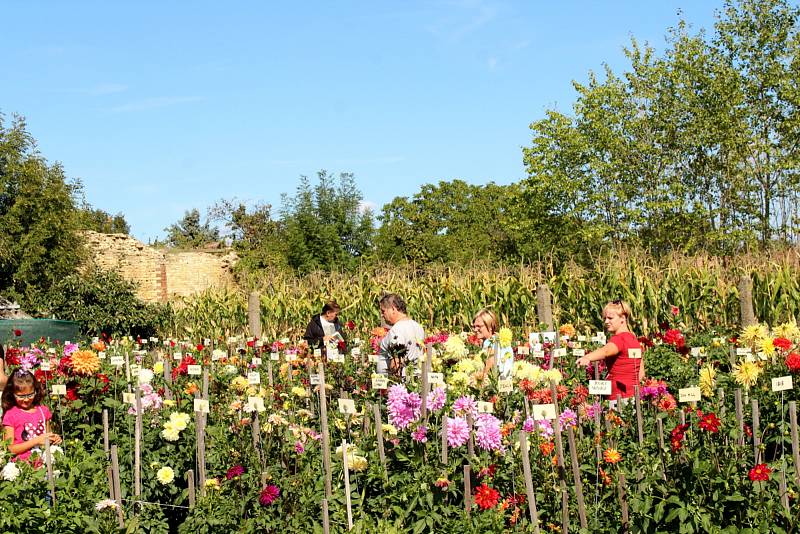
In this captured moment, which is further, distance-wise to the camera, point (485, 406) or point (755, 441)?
point (485, 406)

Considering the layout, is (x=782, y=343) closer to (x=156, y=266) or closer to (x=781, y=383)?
(x=781, y=383)

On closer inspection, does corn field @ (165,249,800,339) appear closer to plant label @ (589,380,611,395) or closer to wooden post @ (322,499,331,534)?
plant label @ (589,380,611,395)

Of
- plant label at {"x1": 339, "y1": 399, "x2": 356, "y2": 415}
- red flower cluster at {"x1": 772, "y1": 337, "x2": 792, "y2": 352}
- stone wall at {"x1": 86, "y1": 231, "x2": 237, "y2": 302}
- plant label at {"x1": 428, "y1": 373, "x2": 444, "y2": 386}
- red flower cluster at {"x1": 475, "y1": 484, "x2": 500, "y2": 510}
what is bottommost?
red flower cluster at {"x1": 475, "y1": 484, "x2": 500, "y2": 510}

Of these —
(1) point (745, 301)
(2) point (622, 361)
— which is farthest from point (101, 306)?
(2) point (622, 361)

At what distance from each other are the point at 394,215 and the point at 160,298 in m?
35.6

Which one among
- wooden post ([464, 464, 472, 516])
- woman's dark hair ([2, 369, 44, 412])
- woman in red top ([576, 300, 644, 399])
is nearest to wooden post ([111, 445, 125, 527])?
woman's dark hair ([2, 369, 44, 412])

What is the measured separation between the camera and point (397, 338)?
5953mm

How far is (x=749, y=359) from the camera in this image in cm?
517

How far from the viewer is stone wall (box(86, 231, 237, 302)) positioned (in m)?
26.1

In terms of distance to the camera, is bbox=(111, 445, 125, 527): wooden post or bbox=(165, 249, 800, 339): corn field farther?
bbox=(165, 249, 800, 339): corn field

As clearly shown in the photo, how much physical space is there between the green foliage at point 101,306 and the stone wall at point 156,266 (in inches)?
263

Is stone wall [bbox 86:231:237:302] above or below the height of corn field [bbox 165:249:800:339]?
above

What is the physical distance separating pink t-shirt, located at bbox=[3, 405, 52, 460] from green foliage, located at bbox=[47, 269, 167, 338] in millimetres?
13581

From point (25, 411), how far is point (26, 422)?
4.0 inches
